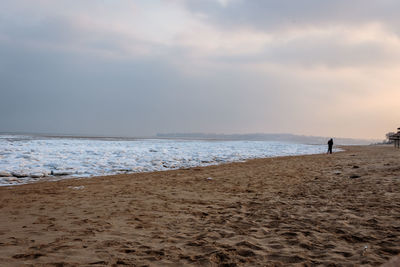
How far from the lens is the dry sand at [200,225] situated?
3.74 meters

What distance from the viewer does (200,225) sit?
525cm

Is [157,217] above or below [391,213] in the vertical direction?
below

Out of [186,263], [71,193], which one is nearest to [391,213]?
[186,263]

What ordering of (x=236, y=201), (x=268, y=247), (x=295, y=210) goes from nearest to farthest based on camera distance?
(x=268, y=247), (x=295, y=210), (x=236, y=201)

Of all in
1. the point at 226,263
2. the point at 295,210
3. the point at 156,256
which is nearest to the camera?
the point at 226,263

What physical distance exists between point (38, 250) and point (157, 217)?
2.39 metres

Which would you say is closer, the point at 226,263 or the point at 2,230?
the point at 226,263

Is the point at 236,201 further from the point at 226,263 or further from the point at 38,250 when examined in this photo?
the point at 38,250

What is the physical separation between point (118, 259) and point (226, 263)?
152cm

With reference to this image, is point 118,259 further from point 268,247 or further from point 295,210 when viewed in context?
point 295,210

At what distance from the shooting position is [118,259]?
3.69m

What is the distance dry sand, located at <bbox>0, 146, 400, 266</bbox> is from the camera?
3740mm

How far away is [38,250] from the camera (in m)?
3.96

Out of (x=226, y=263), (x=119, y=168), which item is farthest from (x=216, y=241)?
(x=119, y=168)
